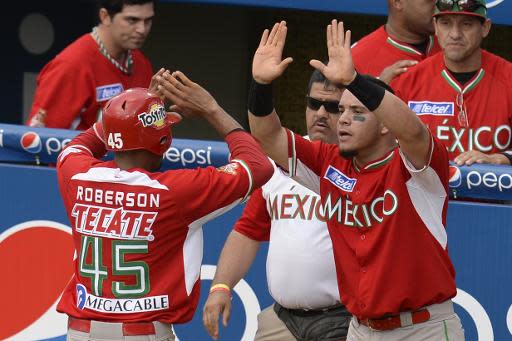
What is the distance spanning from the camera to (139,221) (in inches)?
167

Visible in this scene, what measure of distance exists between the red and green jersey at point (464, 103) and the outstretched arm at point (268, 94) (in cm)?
110

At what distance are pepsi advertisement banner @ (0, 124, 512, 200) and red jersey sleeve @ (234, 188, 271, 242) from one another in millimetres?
266

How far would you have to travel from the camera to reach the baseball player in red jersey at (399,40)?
612 cm

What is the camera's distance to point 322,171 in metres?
4.72

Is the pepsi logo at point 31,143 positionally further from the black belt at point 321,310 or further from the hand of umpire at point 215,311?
the black belt at point 321,310

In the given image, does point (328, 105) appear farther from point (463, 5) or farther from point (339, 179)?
point (463, 5)

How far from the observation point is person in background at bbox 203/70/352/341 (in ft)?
15.7

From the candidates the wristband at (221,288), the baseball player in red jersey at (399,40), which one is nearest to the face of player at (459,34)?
the baseball player in red jersey at (399,40)

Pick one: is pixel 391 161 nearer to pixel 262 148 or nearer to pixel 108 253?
pixel 262 148

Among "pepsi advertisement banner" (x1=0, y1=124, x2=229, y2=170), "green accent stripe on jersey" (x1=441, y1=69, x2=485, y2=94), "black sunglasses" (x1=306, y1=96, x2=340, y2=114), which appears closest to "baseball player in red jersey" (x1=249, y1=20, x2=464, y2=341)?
"black sunglasses" (x1=306, y1=96, x2=340, y2=114)

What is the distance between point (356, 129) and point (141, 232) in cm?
94

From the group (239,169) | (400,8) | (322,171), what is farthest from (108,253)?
(400,8)

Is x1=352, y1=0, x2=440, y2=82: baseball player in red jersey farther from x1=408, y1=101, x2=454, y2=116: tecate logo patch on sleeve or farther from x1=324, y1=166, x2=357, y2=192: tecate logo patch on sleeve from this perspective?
x1=324, y1=166, x2=357, y2=192: tecate logo patch on sleeve

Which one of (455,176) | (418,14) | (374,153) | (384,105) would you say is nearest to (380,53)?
(418,14)
